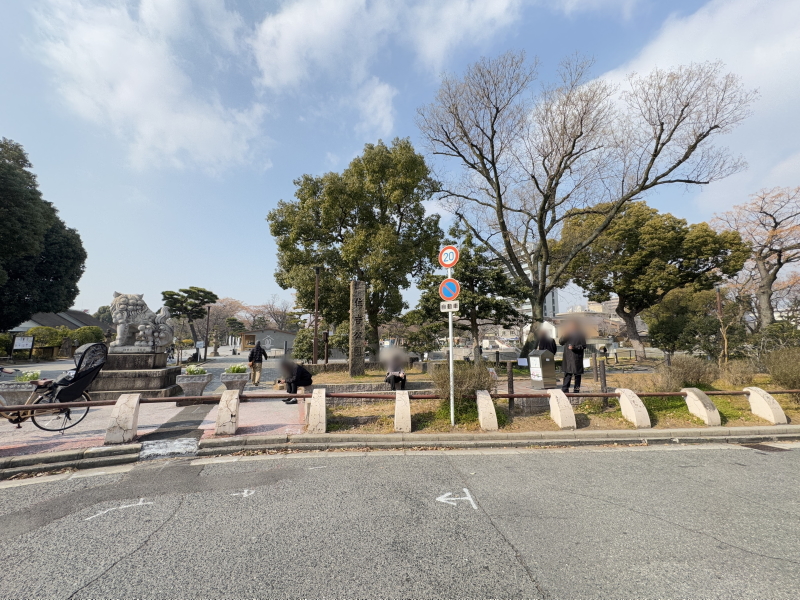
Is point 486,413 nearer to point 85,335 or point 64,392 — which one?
point 64,392

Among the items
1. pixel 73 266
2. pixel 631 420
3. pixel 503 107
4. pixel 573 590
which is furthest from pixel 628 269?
pixel 73 266

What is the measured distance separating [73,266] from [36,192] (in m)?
8.79

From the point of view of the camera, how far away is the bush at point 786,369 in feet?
27.9

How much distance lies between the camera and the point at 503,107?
595 inches

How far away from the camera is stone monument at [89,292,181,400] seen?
980cm

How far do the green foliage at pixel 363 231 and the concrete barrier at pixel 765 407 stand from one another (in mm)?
12015

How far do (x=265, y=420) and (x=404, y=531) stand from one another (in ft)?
16.4

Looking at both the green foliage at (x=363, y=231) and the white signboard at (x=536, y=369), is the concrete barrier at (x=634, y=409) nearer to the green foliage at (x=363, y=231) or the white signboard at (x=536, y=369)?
the white signboard at (x=536, y=369)

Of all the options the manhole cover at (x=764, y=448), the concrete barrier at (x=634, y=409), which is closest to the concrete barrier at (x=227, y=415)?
the concrete barrier at (x=634, y=409)

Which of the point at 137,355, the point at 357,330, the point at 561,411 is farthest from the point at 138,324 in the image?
the point at 561,411

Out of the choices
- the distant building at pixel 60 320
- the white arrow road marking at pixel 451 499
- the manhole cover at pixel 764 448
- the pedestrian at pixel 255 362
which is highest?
the distant building at pixel 60 320

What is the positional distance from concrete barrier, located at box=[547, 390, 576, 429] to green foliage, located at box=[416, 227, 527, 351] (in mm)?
8684

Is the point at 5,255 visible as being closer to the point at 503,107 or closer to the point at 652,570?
the point at 503,107

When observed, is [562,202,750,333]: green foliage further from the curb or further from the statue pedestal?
the statue pedestal
